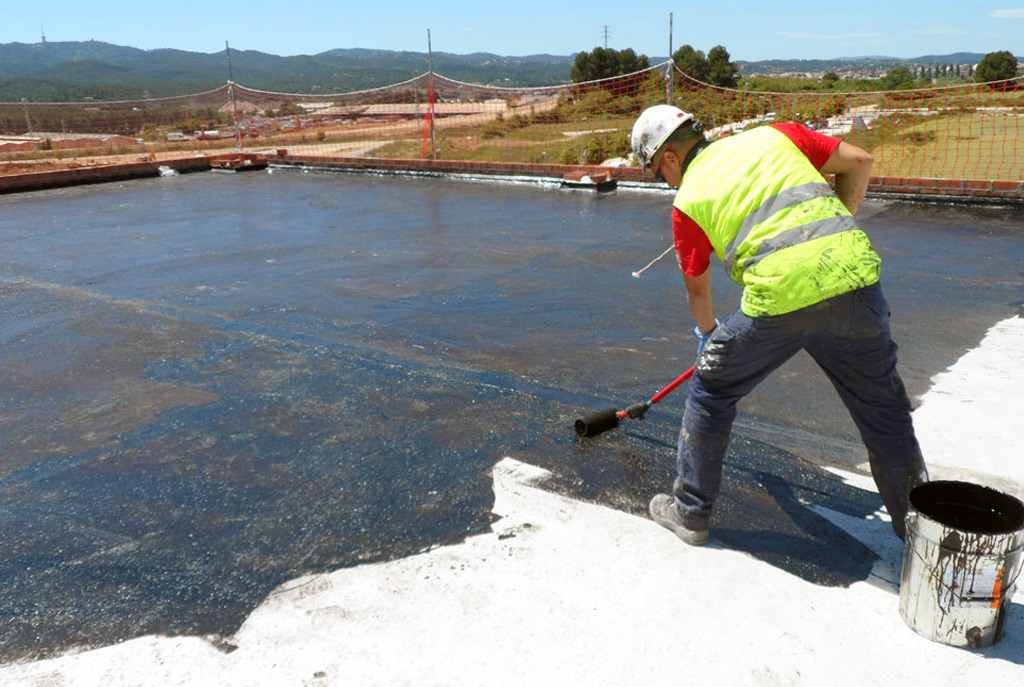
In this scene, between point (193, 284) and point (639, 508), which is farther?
point (193, 284)

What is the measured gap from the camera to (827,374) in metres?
2.69

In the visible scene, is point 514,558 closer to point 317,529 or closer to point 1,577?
point 317,529

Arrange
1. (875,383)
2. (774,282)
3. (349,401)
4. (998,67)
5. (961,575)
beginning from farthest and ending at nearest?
1. (998,67)
2. (349,401)
3. (875,383)
4. (774,282)
5. (961,575)

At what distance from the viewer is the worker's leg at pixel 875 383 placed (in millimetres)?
2467

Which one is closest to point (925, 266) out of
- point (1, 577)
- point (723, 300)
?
point (723, 300)

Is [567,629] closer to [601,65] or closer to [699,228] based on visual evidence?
[699,228]

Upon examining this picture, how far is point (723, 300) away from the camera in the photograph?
19.9 ft

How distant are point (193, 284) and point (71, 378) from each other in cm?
223

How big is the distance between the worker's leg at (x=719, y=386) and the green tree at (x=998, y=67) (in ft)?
135

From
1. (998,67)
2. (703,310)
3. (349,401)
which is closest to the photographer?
(703,310)

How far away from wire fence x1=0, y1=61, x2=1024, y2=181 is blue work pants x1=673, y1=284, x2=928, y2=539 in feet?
31.2

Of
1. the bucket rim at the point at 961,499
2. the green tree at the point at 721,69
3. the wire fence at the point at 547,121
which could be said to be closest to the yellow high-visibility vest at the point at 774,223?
the bucket rim at the point at 961,499

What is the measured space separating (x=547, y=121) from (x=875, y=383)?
18.7 metres

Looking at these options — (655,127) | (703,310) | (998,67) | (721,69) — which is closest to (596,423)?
(703,310)
